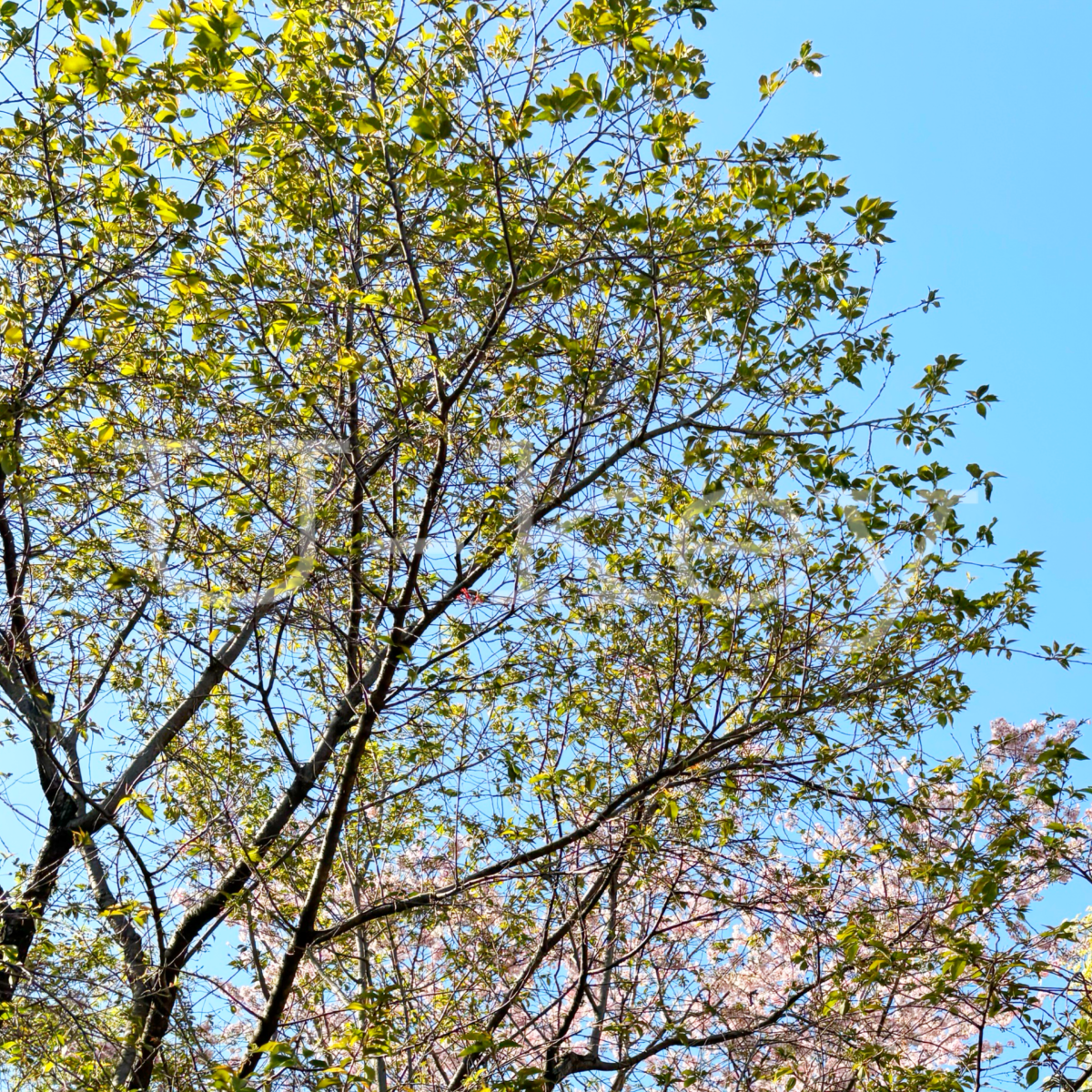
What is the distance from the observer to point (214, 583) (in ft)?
18.3

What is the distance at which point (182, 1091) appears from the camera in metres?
5.17

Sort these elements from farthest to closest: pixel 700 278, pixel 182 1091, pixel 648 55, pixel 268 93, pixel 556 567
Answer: pixel 556 567, pixel 700 278, pixel 182 1091, pixel 268 93, pixel 648 55

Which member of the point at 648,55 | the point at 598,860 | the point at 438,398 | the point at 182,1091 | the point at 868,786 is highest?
the point at 648,55

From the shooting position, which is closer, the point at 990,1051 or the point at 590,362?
the point at 590,362

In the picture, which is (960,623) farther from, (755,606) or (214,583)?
(214,583)

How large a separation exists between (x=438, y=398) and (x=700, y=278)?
167cm

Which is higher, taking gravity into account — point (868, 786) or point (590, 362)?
point (590, 362)

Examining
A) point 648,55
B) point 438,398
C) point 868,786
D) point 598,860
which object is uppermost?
point 648,55

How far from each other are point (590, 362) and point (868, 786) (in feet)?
9.40

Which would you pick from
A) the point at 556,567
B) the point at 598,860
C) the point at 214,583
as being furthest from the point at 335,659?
the point at 598,860

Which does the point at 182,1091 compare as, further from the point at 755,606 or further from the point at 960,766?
the point at 960,766

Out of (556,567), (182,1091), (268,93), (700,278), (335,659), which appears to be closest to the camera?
(268,93)

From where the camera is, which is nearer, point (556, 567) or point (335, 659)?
point (556, 567)

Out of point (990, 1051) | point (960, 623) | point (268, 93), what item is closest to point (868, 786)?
point (960, 623)
